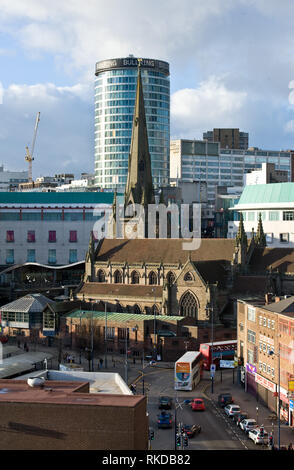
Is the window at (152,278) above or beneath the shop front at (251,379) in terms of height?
above

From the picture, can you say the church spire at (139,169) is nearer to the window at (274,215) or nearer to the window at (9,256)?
the window at (274,215)

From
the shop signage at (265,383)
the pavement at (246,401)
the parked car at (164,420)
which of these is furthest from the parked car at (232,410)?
the parked car at (164,420)

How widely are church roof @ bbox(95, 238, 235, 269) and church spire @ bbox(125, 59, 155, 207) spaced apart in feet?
31.3

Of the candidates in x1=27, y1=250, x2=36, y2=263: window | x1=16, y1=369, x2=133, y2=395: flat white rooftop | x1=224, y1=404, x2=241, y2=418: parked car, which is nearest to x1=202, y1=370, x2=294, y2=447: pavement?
x1=224, y1=404, x2=241, y2=418: parked car

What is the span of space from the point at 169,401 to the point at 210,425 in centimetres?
808

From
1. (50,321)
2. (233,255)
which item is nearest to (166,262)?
(233,255)

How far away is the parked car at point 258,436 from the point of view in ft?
208

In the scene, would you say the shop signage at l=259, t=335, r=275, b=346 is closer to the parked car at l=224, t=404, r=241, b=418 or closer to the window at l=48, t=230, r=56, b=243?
the parked car at l=224, t=404, r=241, b=418

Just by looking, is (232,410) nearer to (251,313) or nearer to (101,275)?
(251,313)

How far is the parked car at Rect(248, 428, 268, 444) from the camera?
63.5 metres

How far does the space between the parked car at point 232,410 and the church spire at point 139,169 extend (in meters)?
62.7

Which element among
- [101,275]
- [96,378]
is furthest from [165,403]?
[101,275]

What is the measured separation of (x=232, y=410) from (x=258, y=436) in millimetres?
9725

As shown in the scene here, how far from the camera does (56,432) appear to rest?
1813 inches
